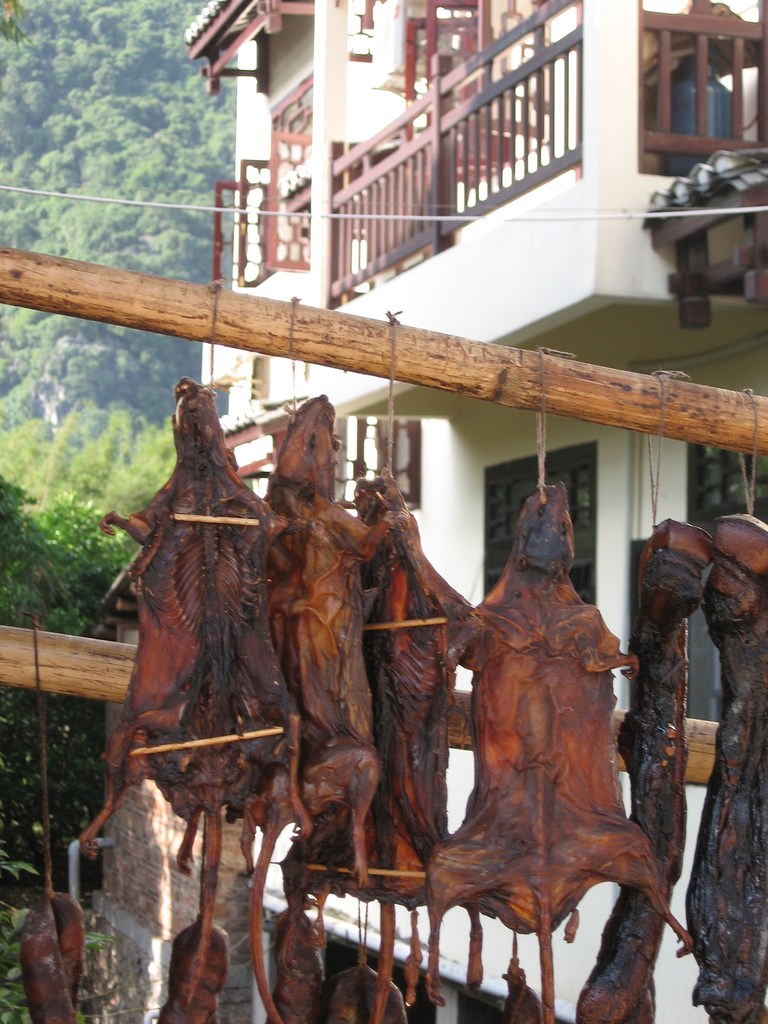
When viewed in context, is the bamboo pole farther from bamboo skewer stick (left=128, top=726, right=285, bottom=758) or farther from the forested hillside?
the forested hillside

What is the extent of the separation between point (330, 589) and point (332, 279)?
6.82 meters

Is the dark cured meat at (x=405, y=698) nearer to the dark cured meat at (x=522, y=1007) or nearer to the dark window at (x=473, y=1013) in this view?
the dark cured meat at (x=522, y=1007)

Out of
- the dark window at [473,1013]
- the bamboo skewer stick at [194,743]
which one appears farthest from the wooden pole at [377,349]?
the dark window at [473,1013]

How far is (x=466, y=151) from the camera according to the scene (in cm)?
783

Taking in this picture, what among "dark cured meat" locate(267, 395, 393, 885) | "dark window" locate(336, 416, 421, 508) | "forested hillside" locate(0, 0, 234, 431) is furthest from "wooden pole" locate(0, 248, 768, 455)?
"forested hillside" locate(0, 0, 234, 431)

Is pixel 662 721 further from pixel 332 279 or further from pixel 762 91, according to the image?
pixel 332 279

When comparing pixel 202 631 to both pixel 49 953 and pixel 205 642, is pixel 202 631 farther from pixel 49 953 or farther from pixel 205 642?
pixel 49 953

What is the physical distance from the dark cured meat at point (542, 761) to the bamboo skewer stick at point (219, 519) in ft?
1.56

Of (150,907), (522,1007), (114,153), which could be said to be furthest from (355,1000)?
(114,153)

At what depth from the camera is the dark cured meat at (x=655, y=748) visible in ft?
9.91

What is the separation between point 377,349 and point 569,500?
519 cm

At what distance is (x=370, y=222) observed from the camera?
918 centimetres

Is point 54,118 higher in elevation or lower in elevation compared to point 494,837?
higher

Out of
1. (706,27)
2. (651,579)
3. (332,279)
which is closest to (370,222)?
(332,279)
